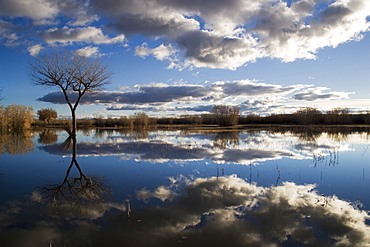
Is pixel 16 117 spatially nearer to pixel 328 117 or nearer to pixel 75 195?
pixel 75 195

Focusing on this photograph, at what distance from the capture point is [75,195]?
17.3 feet

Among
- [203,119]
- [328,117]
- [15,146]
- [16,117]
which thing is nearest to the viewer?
[15,146]

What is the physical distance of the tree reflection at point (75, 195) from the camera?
14.8 ft

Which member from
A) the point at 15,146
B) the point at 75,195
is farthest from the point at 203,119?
the point at 75,195

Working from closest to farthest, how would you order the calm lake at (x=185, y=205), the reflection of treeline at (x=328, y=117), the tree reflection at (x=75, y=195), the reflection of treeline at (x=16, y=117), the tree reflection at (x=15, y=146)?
the calm lake at (x=185, y=205), the tree reflection at (x=75, y=195), the tree reflection at (x=15, y=146), the reflection of treeline at (x=16, y=117), the reflection of treeline at (x=328, y=117)

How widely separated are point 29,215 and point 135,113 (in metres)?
40.0

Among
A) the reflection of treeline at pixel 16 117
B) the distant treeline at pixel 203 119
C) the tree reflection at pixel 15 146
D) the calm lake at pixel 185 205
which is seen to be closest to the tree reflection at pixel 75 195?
the calm lake at pixel 185 205

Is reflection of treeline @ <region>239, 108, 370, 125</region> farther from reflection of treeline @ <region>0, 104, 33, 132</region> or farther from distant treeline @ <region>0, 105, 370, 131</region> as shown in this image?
reflection of treeline @ <region>0, 104, 33, 132</region>

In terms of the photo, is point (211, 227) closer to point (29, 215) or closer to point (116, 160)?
point (29, 215)

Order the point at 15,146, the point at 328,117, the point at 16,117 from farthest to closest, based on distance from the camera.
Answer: the point at 328,117, the point at 16,117, the point at 15,146

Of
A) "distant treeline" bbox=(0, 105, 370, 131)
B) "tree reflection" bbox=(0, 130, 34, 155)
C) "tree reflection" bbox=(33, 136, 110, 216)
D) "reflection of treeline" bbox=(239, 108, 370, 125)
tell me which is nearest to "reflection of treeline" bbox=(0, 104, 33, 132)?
"distant treeline" bbox=(0, 105, 370, 131)

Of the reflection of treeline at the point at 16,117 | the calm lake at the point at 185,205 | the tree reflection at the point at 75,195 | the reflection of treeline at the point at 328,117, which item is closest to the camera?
the calm lake at the point at 185,205

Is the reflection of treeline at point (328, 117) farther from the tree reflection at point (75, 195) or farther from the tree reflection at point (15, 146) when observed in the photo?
the tree reflection at point (75, 195)

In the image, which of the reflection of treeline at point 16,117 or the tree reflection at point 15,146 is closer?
the tree reflection at point 15,146
